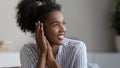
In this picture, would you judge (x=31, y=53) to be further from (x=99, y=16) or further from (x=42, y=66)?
(x=99, y=16)

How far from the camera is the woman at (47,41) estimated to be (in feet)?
5.42

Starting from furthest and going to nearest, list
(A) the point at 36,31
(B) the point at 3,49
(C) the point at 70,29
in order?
(C) the point at 70,29
(B) the point at 3,49
(A) the point at 36,31

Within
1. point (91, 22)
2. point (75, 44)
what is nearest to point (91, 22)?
point (91, 22)

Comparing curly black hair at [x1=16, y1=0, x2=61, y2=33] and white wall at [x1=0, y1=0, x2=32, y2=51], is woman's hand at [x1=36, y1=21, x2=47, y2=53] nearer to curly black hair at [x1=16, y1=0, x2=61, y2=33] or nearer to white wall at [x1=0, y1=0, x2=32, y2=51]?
curly black hair at [x1=16, y1=0, x2=61, y2=33]

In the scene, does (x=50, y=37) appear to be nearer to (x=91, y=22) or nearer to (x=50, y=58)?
(x=50, y=58)

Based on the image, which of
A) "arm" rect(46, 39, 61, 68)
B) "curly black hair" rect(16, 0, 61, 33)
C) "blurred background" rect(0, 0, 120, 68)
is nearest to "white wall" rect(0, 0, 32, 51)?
"blurred background" rect(0, 0, 120, 68)

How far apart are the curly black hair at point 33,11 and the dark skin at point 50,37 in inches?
1.7

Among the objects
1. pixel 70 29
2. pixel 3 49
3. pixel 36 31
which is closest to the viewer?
pixel 36 31

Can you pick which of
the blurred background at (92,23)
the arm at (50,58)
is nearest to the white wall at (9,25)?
the blurred background at (92,23)

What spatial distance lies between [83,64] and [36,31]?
317 mm

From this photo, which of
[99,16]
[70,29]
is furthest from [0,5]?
[99,16]

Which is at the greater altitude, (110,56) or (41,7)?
(41,7)

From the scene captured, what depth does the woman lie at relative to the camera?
5.42 ft

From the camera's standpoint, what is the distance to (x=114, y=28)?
3.78m
